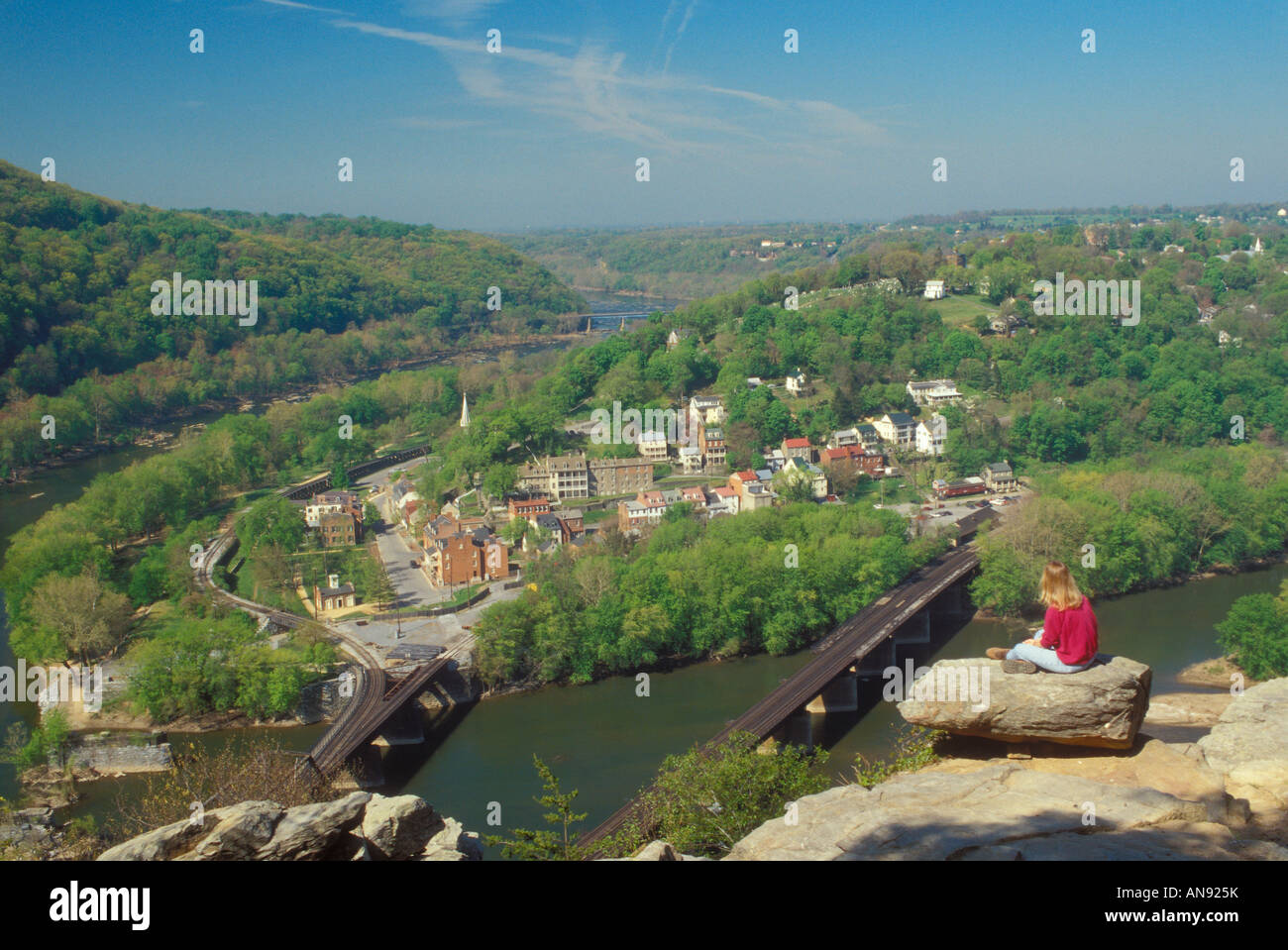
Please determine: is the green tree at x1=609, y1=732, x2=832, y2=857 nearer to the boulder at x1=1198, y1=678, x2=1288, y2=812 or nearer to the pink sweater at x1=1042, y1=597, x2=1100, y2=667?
the boulder at x1=1198, y1=678, x2=1288, y2=812

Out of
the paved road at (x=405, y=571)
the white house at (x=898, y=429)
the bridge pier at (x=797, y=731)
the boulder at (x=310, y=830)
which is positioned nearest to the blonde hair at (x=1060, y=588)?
the boulder at (x=310, y=830)

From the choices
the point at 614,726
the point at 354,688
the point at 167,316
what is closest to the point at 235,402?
the point at 167,316

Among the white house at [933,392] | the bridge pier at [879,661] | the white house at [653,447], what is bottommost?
the bridge pier at [879,661]

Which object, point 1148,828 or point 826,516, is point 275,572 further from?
point 1148,828

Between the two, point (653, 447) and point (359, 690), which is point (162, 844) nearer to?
point (359, 690)

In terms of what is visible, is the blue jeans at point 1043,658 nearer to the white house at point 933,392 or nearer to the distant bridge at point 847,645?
the distant bridge at point 847,645
